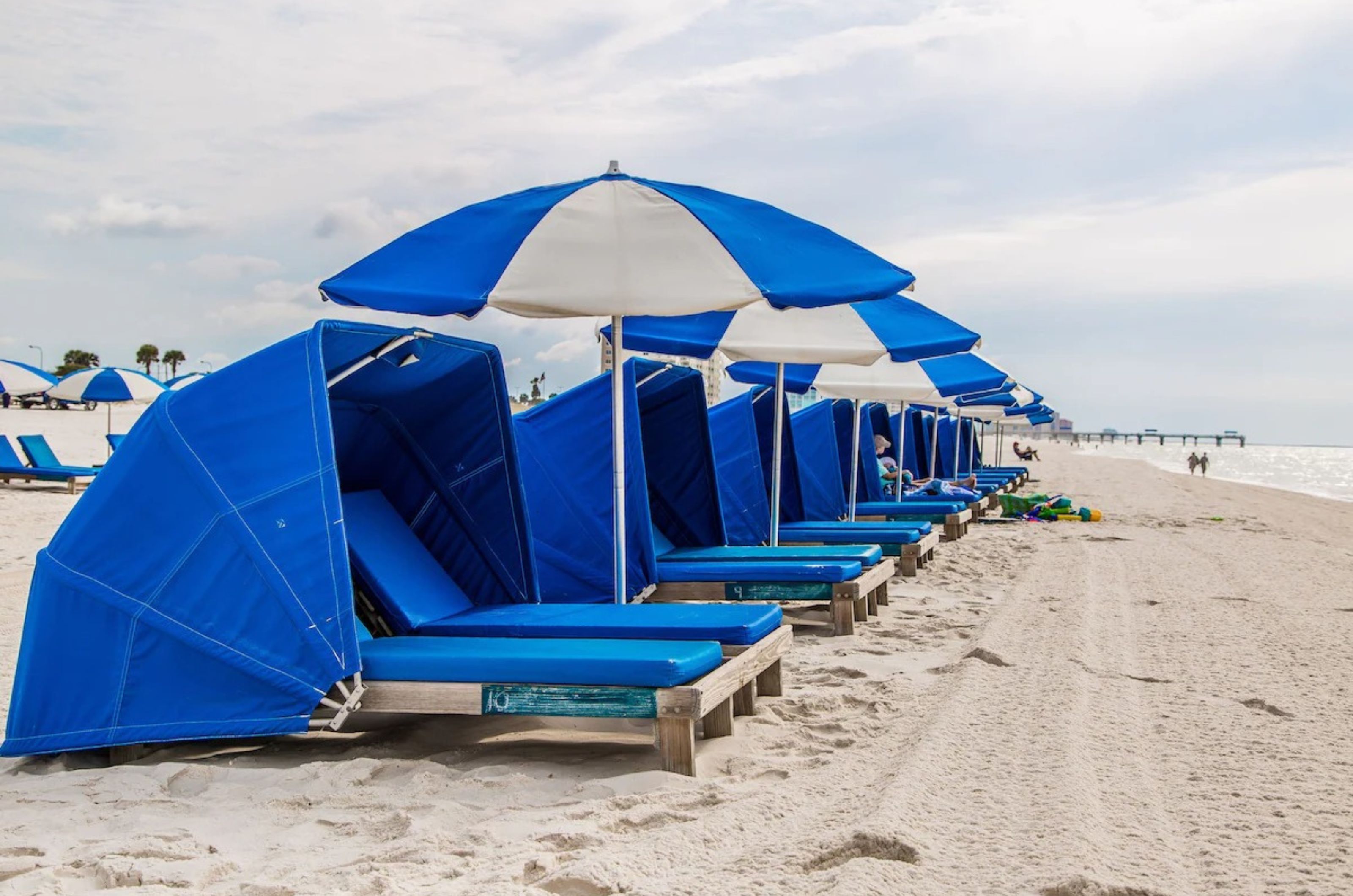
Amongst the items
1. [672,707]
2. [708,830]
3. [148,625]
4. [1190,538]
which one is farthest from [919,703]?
[1190,538]

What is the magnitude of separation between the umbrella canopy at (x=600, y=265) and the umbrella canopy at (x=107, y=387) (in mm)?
19872

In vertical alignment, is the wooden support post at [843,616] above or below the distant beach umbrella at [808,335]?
below

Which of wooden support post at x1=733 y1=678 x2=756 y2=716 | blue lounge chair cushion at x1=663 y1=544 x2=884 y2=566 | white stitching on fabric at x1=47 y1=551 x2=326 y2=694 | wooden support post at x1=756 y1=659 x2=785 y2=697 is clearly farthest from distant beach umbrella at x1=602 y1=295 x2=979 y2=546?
white stitching on fabric at x1=47 y1=551 x2=326 y2=694

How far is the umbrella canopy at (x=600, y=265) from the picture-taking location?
5148 millimetres

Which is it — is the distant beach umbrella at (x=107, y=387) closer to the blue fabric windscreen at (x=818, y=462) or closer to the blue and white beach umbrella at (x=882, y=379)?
the blue fabric windscreen at (x=818, y=462)

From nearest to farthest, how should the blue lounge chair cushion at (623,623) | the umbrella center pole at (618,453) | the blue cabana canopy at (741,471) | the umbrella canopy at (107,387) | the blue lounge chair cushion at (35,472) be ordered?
the blue lounge chair cushion at (623,623) < the umbrella center pole at (618,453) < the blue cabana canopy at (741,471) < the blue lounge chair cushion at (35,472) < the umbrella canopy at (107,387)

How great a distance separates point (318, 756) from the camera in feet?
14.4

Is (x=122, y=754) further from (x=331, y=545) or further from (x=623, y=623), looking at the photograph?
(x=623, y=623)

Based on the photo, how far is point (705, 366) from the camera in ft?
89.5

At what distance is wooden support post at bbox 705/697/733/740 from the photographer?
15.1 feet

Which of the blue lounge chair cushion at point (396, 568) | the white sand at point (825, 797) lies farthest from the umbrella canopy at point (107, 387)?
the blue lounge chair cushion at point (396, 568)

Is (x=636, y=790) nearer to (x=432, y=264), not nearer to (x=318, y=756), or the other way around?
(x=318, y=756)

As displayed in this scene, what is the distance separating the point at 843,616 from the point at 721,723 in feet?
8.70

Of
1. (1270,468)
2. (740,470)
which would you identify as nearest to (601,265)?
(740,470)
